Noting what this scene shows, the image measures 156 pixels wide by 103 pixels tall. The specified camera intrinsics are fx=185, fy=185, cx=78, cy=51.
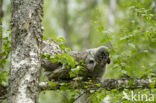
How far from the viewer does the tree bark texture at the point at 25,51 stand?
204 cm

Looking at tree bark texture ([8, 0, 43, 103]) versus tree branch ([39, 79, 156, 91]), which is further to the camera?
tree branch ([39, 79, 156, 91])

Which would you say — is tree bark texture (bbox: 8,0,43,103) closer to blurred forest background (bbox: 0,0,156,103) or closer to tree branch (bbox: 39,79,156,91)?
blurred forest background (bbox: 0,0,156,103)

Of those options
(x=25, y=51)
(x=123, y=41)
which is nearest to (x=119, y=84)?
(x=123, y=41)

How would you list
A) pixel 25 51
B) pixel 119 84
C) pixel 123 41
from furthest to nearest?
pixel 123 41
pixel 119 84
pixel 25 51

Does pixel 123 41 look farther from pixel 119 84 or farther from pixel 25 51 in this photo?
pixel 25 51

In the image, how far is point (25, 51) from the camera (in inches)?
84.2

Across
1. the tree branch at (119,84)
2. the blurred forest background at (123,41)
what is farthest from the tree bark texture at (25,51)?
the tree branch at (119,84)

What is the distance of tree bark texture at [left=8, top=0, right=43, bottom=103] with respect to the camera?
6.70 ft

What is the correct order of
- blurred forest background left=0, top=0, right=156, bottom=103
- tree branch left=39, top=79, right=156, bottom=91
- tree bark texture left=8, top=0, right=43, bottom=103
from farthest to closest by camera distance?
1. tree branch left=39, top=79, right=156, bottom=91
2. blurred forest background left=0, top=0, right=156, bottom=103
3. tree bark texture left=8, top=0, right=43, bottom=103

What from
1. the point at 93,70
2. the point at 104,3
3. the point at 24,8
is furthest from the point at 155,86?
the point at 104,3

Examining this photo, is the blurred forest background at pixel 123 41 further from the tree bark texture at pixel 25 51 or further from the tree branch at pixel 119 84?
the tree bark texture at pixel 25 51

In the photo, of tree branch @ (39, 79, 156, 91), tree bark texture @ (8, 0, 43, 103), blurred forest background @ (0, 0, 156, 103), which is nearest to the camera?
→ tree bark texture @ (8, 0, 43, 103)

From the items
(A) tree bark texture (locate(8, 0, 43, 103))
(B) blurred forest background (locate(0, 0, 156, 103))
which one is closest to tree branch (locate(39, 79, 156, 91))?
(B) blurred forest background (locate(0, 0, 156, 103))

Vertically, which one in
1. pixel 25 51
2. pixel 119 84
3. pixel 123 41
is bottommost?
pixel 119 84
